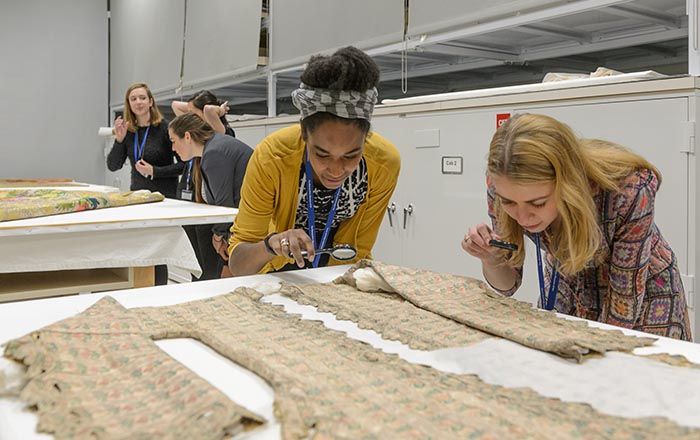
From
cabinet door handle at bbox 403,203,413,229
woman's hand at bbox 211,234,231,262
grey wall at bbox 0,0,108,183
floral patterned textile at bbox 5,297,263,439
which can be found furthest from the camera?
grey wall at bbox 0,0,108,183

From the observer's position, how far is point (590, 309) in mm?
1318

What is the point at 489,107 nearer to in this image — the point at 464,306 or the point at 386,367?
the point at 464,306

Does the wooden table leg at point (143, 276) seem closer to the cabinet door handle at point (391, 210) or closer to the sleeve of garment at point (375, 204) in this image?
the sleeve of garment at point (375, 204)

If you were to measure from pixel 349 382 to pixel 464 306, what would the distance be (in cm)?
41

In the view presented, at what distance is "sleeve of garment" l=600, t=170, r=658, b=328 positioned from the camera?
122 centimetres

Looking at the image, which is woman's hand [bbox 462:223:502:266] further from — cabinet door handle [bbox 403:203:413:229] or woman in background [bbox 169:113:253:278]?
cabinet door handle [bbox 403:203:413:229]

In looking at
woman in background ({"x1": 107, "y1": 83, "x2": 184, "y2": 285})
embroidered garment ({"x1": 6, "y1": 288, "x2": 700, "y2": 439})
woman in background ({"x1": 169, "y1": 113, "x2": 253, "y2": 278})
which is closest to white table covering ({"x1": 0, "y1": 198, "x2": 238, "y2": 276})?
woman in background ({"x1": 169, "y1": 113, "x2": 253, "y2": 278})

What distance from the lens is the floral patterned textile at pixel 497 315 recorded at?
3.05ft

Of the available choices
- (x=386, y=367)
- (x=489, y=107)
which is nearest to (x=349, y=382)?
(x=386, y=367)

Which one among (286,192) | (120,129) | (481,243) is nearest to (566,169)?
(481,243)

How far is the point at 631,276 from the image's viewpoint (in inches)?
48.4

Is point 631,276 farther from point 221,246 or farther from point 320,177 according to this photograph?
point 221,246

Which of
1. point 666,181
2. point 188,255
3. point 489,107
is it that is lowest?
point 188,255

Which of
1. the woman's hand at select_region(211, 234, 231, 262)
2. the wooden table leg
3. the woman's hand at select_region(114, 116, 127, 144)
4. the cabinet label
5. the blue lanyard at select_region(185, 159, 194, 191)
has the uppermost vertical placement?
the woman's hand at select_region(114, 116, 127, 144)
